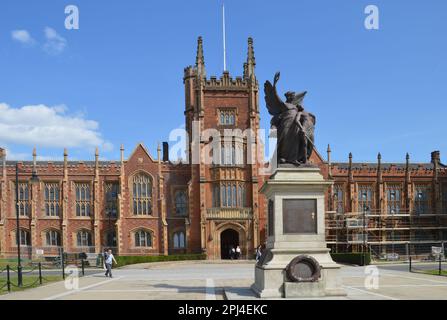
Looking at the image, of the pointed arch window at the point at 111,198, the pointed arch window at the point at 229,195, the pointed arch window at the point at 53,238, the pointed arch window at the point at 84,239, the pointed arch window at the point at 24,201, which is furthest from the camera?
the pointed arch window at the point at 111,198

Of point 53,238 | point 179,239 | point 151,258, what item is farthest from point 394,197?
point 53,238

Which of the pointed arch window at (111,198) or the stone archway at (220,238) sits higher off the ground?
the pointed arch window at (111,198)

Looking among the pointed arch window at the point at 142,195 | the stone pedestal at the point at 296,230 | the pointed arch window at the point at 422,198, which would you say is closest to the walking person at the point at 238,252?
the pointed arch window at the point at 142,195

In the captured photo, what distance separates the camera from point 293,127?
664 inches

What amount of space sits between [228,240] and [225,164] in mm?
8063

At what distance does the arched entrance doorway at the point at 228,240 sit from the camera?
→ 176ft

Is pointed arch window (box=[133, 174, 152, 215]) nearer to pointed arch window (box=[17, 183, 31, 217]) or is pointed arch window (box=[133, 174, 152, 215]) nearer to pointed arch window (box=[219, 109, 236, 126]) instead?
pointed arch window (box=[219, 109, 236, 126])

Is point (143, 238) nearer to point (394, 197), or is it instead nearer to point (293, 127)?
point (394, 197)

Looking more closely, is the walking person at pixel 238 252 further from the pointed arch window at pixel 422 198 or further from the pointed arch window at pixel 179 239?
the pointed arch window at pixel 422 198

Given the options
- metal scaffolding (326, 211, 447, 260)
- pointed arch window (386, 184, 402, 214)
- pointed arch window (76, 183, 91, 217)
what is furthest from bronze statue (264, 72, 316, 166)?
pointed arch window (386, 184, 402, 214)

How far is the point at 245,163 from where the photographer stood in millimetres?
52844

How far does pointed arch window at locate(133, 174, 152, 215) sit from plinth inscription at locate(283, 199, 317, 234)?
39.5 m

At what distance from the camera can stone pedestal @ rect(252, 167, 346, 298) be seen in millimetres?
15492
